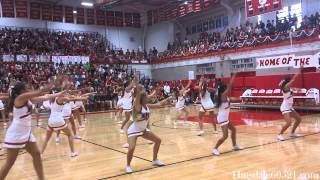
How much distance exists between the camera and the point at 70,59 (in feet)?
96.5

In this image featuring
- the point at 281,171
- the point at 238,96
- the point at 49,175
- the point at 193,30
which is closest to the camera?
the point at 281,171

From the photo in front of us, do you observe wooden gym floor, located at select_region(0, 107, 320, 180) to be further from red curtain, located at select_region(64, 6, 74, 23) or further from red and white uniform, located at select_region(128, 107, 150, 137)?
red curtain, located at select_region(64, 6, 74, 23)

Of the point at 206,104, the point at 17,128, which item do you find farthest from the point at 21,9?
the point at 17,128

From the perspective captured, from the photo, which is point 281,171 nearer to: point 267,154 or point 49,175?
point 267,154

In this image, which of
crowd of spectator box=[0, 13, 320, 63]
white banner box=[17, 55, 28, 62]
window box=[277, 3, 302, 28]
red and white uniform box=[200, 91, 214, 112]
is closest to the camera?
red and white uniform box=[200, 91, 214, 112]

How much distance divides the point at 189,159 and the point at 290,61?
12610 millimetres

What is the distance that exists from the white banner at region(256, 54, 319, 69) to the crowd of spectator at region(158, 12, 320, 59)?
3.18 meters

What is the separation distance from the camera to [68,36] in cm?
3362

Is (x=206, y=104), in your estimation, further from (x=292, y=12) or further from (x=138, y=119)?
(x=292, y=12)

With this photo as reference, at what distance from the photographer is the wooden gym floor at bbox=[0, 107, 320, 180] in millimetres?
6953

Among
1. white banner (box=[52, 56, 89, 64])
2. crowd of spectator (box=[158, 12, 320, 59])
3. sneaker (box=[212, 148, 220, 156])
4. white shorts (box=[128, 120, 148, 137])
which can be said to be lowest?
sneaker (box=[212, 148, 220, 156])

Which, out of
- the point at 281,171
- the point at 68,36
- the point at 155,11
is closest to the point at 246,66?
the point at 155,11

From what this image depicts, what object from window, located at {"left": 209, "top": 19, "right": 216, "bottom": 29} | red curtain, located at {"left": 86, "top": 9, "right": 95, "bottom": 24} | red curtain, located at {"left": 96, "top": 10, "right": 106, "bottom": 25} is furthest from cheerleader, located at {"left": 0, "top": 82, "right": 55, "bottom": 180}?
red curtain, located at {"left": 96, "top": 10, "right": 106, "bottom": 25}

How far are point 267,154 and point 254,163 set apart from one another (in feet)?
3.24
